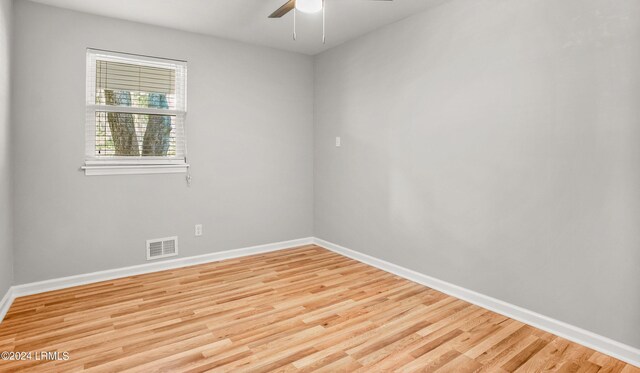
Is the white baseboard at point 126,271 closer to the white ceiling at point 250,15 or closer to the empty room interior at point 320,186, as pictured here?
the empty room interior at point 320,186

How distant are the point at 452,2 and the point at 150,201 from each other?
11.3 ft

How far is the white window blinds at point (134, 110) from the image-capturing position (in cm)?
345

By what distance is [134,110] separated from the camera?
3.62 m

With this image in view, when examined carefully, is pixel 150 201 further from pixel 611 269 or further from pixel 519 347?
pixel 611 269

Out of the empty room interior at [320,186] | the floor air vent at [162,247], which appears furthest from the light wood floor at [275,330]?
the floor air vent at [162,247]

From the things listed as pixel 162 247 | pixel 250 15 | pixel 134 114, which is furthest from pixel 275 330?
pixel 250 15

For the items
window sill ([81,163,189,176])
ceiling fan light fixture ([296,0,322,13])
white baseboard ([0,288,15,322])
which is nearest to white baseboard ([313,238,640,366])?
window sill ([81,163,189,176])

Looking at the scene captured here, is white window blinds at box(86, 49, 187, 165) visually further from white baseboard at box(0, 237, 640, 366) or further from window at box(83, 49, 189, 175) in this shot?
white baseboard at box(0, 237, 640, 366)

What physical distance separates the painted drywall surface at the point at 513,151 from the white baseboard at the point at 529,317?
0.17 ft

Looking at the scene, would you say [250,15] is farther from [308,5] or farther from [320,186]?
[320,186]

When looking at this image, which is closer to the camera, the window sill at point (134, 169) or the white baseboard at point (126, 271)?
the white baseboard at point (126, 271)

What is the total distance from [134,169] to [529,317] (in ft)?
12.3

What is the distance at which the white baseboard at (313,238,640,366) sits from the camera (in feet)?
7.13

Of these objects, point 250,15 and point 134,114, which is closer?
point 250,15
